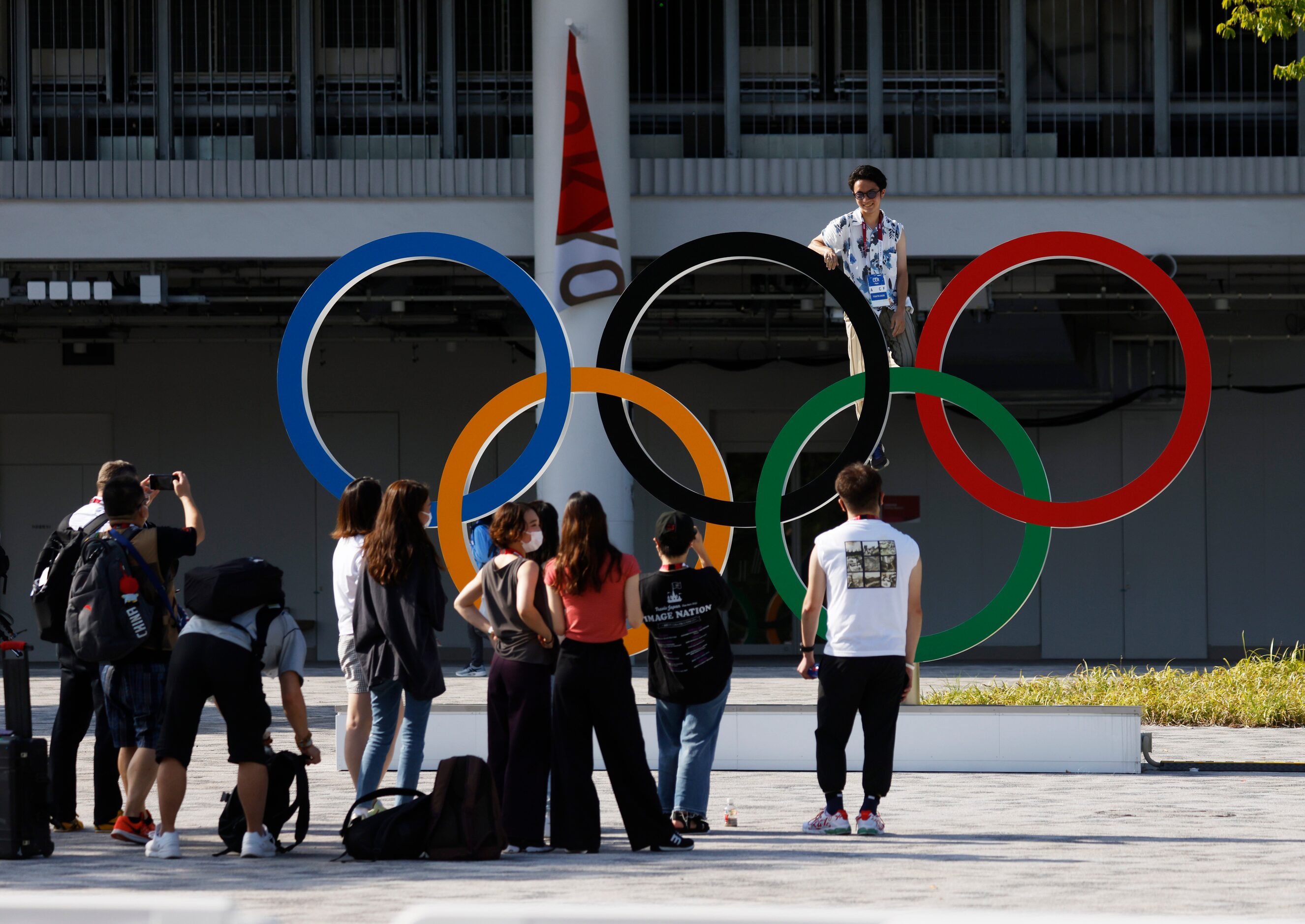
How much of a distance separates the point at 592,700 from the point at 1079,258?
15.1ft

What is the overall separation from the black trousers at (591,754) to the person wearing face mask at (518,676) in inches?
3.9

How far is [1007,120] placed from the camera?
15.1 meters

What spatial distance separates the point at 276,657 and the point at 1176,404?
Answer: 14377 mm

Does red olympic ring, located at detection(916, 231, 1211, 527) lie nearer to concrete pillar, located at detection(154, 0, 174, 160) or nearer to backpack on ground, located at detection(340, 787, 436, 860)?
backpack on ground, located at detection(340, 787, 436, 860)

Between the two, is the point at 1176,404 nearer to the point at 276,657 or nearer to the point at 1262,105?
the point at 1262,105

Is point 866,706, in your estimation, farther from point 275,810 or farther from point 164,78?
point 164,78

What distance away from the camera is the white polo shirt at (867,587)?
21.8 feet

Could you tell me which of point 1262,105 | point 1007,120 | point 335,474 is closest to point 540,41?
point 1007,120

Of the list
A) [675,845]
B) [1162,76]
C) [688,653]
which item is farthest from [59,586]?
[1162,76]

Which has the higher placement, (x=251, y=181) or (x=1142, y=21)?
(x=1142, y=21)

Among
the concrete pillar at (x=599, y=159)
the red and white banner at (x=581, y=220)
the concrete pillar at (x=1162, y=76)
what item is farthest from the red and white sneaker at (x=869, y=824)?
the concrete pillar at (x=1162, y=76)

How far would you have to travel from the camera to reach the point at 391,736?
6797 mm

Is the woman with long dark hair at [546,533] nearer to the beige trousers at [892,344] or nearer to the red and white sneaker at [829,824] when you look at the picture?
the red and white sneaker at [829,824]

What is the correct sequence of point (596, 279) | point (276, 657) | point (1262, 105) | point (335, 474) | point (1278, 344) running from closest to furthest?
point (276, 657) < point (335, 474) < point (596, 279) < point (1262, 105) < point (1278, 344)
